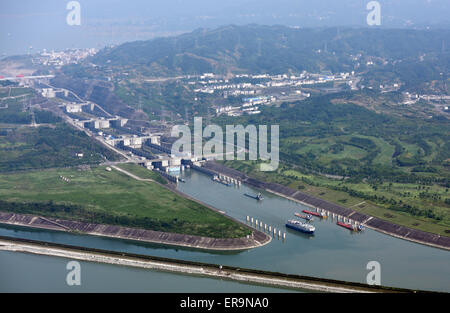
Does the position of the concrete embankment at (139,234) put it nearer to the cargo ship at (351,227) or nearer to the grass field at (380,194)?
the cargo ship at (351,227)

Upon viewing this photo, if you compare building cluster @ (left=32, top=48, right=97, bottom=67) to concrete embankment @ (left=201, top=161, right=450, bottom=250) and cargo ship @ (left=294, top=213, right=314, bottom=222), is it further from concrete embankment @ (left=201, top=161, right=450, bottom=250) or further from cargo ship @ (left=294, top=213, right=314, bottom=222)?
cargo ship @ (left=294, top=213, right=314, bottom=222)

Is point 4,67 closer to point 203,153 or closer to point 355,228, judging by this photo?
point 203,153

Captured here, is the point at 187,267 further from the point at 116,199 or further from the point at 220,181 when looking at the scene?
the point at 220,181

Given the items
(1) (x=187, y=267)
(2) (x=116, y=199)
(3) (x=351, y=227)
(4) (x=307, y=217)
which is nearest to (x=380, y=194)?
(3) (x=351, y=227)

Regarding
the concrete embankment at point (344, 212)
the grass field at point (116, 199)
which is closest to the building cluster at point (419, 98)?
the concrete embankment at point (344, 212)

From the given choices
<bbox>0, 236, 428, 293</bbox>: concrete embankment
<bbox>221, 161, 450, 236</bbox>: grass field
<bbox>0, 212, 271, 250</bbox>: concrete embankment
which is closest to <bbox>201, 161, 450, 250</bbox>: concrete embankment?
<bbox>221, 161, 450, 236</bbox>: grass field

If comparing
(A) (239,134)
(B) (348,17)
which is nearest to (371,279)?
(A) (239,134)
